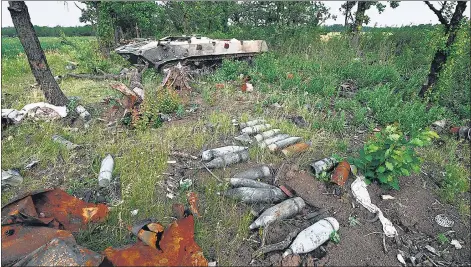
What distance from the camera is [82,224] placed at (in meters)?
2.94

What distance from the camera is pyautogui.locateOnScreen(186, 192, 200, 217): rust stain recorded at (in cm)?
315

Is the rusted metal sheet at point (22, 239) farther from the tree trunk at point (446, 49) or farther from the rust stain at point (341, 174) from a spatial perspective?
the tree trunk at point (446, 49)

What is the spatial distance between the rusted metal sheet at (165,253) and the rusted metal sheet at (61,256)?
0.48 ft

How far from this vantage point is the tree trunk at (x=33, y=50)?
16.7ft

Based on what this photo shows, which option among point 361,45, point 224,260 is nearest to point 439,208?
point 224,260

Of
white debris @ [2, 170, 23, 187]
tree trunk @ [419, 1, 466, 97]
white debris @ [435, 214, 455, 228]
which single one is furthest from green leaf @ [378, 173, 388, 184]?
white debris @ [2, 170, 23, 187]

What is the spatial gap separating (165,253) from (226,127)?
3194mm

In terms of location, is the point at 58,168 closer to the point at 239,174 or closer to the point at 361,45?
the point at 239,174

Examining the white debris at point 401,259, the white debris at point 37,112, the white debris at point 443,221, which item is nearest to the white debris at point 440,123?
the white debris at point 443,221

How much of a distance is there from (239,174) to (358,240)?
164 cm

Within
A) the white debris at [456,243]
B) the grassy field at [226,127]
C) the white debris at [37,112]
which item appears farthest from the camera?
the white debris at [37,112]

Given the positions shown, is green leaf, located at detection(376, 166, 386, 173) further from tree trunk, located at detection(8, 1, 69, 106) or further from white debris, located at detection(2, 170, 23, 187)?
tree trunk, located at detection(8, 1, 69, 106)

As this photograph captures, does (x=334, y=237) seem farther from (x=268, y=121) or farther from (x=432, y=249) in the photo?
(x=268, y=121)

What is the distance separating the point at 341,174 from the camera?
365cm
